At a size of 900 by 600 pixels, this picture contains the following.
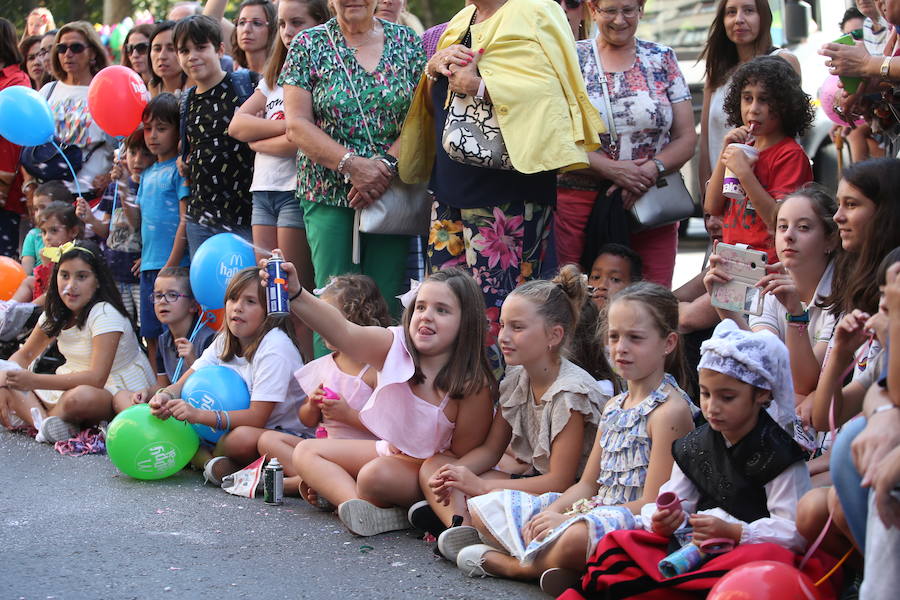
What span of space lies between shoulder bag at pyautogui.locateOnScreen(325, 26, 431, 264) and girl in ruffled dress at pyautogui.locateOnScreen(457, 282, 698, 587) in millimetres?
1548

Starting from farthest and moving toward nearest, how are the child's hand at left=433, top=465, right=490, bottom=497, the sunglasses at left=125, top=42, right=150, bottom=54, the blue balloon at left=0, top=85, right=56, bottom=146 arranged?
the sunglasses at left=125, top=42, right=150, bottom=54, the blue balloon at left=0, top=85, right=56, bottom=146, the child's hand at left=433, top=465, right=490, bottom=497

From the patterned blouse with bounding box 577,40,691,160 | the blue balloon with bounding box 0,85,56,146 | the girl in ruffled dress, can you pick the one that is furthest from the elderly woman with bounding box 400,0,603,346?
the blue balloon with bounding box 0,85,56,146

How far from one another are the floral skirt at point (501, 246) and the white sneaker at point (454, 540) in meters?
1.05

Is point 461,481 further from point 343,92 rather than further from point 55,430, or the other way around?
point 55,430

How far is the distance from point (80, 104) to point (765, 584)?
6.21 m

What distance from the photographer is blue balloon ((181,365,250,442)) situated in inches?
206

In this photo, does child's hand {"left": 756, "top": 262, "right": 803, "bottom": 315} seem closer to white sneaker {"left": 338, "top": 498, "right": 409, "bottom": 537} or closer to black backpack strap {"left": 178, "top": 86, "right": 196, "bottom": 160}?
white sneaker {"left": 338, "top": 498, "right": 409, "bottom": 537}

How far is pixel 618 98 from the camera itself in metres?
5.26

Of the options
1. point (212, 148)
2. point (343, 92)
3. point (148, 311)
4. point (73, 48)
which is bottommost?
point (148, 311)

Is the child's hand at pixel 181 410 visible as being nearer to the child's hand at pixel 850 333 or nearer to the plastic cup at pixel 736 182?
the plastic cup at pixel 736 182

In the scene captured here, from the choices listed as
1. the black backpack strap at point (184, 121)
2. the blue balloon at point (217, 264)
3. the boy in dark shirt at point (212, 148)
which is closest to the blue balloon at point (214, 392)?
the blue balloon at point (217, 264)

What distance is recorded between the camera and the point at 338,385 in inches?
192

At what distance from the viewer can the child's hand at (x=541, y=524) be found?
143 inches

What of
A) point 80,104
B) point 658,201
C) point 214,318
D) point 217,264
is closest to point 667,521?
point 658,201
